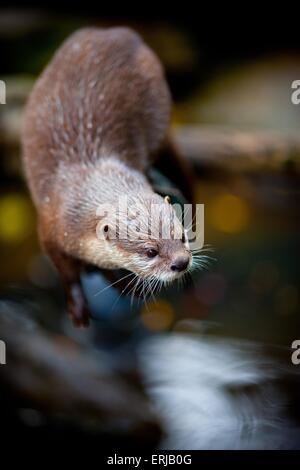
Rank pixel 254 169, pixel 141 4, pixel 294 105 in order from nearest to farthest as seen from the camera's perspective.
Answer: pixel 254 169 → pixel 294 105 → pixel 141 4

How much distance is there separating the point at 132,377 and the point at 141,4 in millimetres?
4372

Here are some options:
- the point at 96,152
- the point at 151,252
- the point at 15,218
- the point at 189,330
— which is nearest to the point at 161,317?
the point at 189,330

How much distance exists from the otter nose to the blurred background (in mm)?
751

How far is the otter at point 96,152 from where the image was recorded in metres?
2.33

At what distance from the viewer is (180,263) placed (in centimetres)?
220

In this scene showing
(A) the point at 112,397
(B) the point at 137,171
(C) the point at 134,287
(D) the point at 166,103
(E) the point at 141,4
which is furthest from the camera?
(E) the point at 141,4

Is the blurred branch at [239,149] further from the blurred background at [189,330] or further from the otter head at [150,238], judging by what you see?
the otter head at [150,238]

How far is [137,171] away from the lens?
2.75 meters

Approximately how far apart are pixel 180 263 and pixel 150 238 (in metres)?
0.13

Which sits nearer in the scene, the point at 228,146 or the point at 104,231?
the point at 104,231

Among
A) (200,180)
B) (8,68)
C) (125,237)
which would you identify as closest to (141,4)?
(8,68)

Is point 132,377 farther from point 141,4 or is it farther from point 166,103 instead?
point 141,4

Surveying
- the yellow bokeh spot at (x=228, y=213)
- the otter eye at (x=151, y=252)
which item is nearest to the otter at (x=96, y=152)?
the otter eye at (x=151, y=252)

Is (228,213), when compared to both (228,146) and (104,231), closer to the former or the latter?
(228,146)
